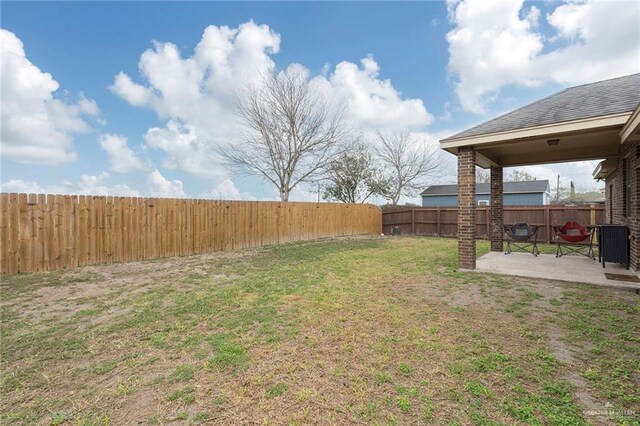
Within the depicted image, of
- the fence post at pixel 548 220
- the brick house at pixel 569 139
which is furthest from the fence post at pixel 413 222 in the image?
the brick house at pixel 569 139

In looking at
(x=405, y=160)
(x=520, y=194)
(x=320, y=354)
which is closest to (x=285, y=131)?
(x=405, y=160)

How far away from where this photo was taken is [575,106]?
6.05 m

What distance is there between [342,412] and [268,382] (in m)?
0.65

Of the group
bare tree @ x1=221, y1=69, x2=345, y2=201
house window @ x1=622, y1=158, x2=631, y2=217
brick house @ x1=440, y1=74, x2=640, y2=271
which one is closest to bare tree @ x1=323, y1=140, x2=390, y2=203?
bare tree @ x1=221, y1=69, x2=345, y2=201

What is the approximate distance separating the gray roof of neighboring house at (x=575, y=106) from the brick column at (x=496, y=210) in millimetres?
2617

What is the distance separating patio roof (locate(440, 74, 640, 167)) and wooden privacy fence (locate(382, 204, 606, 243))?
439cm

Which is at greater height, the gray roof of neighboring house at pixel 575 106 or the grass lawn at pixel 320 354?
the gray roof of neighboring house at pixel 575 106

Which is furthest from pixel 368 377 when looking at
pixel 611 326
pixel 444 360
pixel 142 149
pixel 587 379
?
pixel 142 149

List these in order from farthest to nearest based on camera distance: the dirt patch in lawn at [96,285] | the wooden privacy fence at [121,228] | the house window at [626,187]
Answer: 1. the house window at [626,187]
2. the wooden privacy fence at [121,228]
3. the dirt patch in lawn at [96,285]

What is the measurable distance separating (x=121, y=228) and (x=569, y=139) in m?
10.6

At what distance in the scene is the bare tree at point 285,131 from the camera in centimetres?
1692

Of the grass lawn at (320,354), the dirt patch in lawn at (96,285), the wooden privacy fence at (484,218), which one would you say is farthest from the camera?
the wooden privacy fence at (484,218)

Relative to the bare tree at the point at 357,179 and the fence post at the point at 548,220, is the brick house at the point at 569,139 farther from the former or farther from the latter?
the bare tree at the point at 357,179

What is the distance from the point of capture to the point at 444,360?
2.67m
